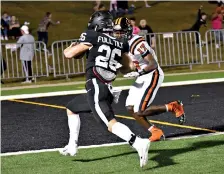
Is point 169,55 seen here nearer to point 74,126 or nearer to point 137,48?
point 137,48

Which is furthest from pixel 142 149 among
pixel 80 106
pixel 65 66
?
pixel 65 66

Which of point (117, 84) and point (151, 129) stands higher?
point (151, 129)

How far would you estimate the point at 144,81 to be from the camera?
432 inches

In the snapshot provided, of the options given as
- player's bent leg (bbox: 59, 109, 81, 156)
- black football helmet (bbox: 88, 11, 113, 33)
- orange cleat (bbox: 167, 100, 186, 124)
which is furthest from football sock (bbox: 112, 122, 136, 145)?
orange cleat (bbox: 167, 100, 186, 124)

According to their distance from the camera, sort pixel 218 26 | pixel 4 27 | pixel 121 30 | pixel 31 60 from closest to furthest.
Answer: pixel 121 30
pixel 31 60
pixel 218 26
pixel 4 27

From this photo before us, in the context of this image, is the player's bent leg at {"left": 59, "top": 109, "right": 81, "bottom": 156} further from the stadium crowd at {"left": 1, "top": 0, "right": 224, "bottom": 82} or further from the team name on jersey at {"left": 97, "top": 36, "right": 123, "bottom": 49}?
the stadium crowd at {"left": 1, "top": 0, "right": 224, "bottom": 82}

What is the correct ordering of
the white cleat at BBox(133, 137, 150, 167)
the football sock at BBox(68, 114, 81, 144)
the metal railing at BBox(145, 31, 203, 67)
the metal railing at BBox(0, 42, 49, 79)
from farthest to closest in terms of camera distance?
the metal railing at BBox(145, 31, 203, 67)
the metal railing at BBox(0, 42, 49, 79)
the football sock at BBox(68, 114, 81, 144)
the white cleat at BBox(133, 137, 150, 167)

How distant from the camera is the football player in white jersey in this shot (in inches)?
415

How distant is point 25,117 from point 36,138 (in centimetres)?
270

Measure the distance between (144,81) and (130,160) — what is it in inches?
61.6

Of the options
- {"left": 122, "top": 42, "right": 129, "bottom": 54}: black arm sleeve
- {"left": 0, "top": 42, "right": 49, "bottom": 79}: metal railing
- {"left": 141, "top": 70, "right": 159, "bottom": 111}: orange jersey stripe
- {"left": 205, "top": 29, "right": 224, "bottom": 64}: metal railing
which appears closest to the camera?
{"left": 122, "top": 42, "right": 129, "bottom": 54}: black arm sleeve

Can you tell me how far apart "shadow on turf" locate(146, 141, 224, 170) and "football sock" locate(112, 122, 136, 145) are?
49cm

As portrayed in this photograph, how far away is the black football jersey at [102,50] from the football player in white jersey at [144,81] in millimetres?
689

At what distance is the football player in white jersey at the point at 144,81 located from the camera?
415 inches
